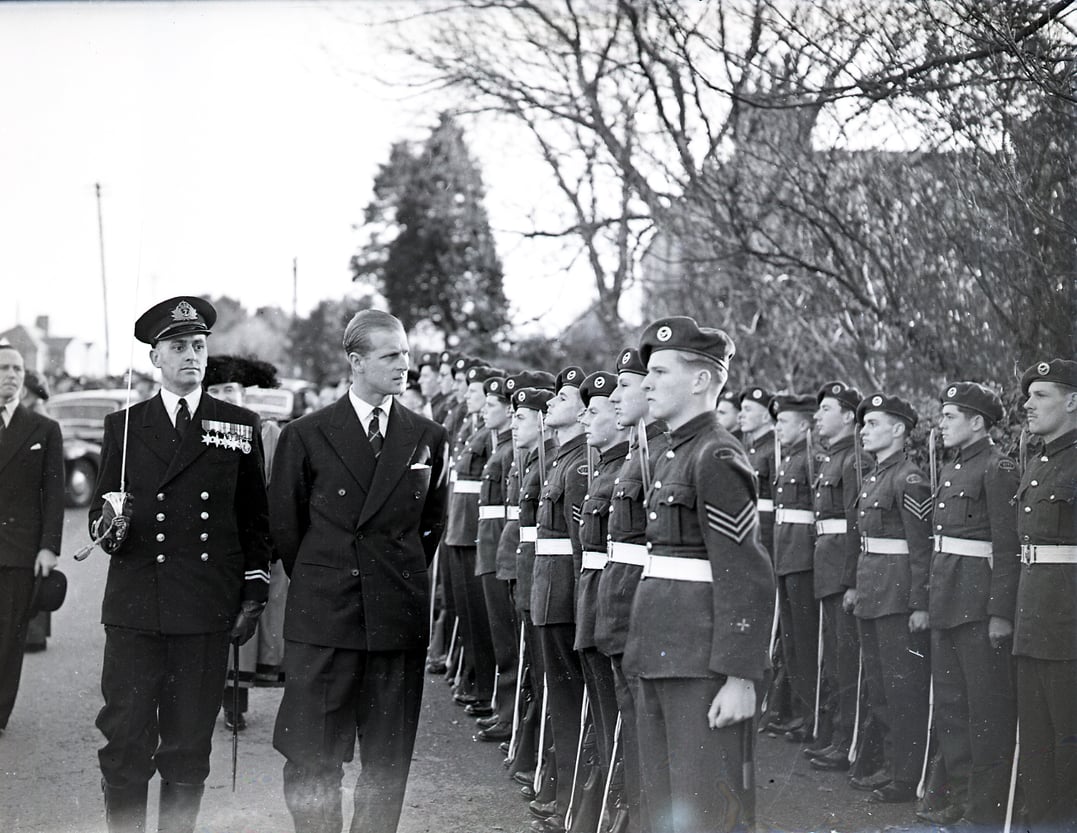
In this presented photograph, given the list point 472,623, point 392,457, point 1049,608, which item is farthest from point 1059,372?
point 472,623

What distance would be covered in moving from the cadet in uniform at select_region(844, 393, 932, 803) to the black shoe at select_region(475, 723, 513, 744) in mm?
2255

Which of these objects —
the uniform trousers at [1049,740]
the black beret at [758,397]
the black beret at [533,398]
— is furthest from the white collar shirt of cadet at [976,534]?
the black beret at [758,397]

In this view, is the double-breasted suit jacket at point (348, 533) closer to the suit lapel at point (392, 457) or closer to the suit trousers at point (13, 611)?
the suit lapel at point (392, 457)

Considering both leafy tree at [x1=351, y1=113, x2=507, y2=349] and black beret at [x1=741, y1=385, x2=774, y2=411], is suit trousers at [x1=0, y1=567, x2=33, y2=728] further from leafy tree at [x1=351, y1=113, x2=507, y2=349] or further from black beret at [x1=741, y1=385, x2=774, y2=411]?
leafy tree at [x1=351, y1=113, x2=507, y2=349]

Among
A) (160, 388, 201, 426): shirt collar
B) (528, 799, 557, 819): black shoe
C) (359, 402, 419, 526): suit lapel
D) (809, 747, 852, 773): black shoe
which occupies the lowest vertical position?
(809, 747, 852, 773): black shoe

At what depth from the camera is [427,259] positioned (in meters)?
33.6

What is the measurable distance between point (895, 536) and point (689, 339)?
3066mm

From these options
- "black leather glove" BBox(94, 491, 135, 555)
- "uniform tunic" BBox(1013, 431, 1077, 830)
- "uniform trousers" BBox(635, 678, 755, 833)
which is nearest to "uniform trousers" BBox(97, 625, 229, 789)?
"black leather glove" BBox(94, 491, 135, 555)

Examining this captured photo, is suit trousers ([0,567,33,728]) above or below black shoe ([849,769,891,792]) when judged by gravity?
above

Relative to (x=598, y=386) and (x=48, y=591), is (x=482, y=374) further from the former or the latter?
(x=598, y=386)

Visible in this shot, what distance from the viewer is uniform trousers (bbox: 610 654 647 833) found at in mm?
4914

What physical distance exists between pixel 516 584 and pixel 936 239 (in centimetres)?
458

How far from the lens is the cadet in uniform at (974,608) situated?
18.7ft

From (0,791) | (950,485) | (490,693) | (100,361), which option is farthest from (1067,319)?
(100,361)
